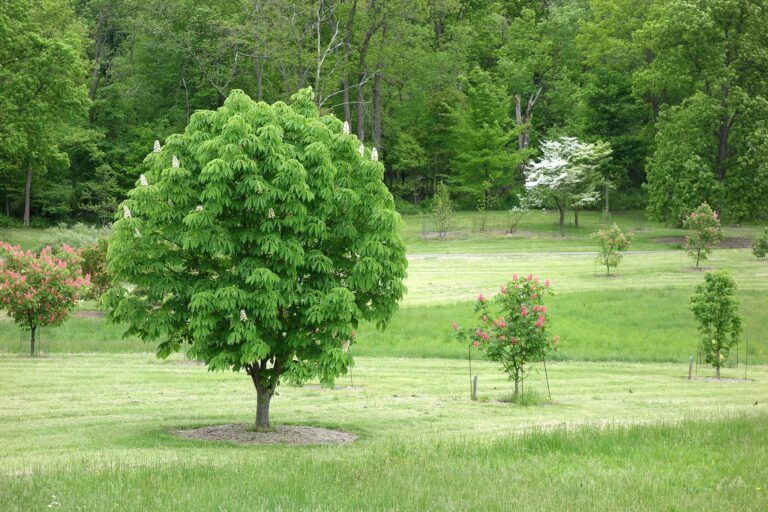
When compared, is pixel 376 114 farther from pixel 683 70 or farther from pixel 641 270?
pixel 641 270

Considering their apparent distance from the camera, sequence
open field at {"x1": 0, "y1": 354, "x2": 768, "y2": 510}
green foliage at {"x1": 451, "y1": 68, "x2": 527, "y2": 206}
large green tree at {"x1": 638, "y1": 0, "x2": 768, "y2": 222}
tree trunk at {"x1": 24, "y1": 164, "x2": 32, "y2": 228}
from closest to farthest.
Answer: open field at {"x1": 0, "y1": 354, "x2": 768, "y2": 510}, large green tree at {"x1": 638, "y1": 0, "x2": 768, "y2": 222}, tree trunk at {"x1": 24, "y1": 164, "x2": 32, "y2": 228}, green foliage at {"x1": 451, "y1": 68, "x2": 527, "y2": 206}

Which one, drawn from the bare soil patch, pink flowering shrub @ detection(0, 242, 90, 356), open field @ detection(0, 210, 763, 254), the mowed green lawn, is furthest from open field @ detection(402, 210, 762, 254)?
pink flowering shrub @ detection(0, 242, 90, 356)

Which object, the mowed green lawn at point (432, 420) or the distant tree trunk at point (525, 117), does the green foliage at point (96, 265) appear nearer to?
the mowed green lawn at point (432, 420)

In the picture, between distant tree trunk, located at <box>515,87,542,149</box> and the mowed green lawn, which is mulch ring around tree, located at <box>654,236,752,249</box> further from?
distant tree trunk, located at <box>515,87,542,149</box>

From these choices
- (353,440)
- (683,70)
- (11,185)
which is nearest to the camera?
(353,440)

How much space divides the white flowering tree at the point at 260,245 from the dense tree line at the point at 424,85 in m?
32.6

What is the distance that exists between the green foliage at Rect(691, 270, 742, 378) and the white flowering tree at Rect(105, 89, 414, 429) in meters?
14.4

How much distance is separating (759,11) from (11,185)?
51342mm

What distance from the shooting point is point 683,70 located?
59500 mm

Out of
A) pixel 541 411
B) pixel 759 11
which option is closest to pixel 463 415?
pixel 541 411

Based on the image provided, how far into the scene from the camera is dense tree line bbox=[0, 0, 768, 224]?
54156mm

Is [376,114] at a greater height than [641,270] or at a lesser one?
greater

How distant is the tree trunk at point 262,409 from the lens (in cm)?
1664

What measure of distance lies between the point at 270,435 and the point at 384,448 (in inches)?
144
